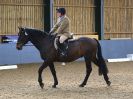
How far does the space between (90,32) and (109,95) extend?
39.7ft

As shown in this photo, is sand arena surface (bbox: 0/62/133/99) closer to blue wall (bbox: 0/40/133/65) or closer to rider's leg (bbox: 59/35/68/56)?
rider's leg (bbox: 59/35/68/56)

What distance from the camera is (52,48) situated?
12016 mm

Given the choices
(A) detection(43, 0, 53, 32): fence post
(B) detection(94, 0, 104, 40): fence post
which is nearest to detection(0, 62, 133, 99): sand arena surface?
(A) detection(43, 0, 53, 32): fence post

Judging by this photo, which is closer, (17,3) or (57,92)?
(57,92)

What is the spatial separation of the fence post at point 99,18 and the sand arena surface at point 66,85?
509 cm

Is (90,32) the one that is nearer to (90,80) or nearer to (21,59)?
(21,59)

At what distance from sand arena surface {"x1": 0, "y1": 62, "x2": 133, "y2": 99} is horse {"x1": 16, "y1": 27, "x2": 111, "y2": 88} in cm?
44

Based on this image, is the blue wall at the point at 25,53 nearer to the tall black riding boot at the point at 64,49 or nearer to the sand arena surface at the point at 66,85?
the sand arena surface at the point at 66,85

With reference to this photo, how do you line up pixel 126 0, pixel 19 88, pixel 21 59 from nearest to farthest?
pixel 19 88 < pixel 21 59 < pixel 126 0

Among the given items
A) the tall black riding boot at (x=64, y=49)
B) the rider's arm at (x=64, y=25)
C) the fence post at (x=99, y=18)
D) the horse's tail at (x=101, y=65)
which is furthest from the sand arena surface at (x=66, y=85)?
the fence post at (x=99, y=18)

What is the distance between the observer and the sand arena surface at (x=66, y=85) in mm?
10742

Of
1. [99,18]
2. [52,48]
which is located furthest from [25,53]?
[52,48]

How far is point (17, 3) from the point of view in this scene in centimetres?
1989

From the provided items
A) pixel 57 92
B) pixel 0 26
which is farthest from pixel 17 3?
pixel 57 92
